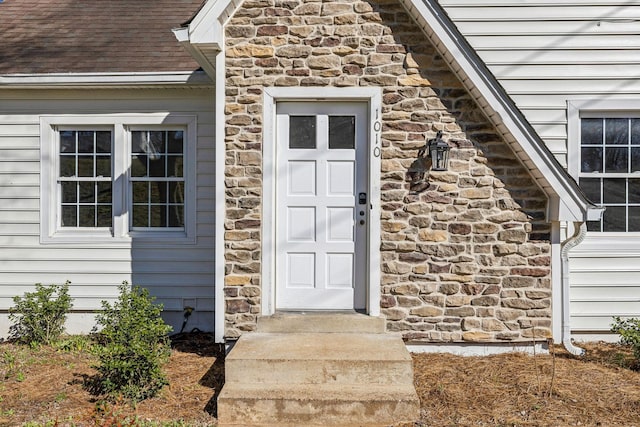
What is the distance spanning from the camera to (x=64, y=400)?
4.57 m

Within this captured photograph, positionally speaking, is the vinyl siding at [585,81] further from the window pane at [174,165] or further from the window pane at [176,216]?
the window pane at [176,216]

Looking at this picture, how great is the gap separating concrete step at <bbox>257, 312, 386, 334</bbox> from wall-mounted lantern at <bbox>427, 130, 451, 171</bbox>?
69.0 inches

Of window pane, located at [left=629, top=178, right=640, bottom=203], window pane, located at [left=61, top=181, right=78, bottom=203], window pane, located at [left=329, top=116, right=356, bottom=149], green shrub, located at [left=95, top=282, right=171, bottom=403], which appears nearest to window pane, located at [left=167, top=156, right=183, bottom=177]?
window pane, located at [left=61, top=181, right=78, bottom=203]

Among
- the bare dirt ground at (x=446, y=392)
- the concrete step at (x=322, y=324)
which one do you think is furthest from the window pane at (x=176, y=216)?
the concrete step at (x=322, y=324)

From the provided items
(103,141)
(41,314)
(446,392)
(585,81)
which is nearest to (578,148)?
(585,81)

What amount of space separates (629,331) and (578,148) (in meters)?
2.30

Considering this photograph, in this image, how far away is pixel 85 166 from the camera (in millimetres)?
7035

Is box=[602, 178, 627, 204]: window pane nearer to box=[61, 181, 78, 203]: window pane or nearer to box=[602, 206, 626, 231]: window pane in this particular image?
box=[602, 206, 626, 231]: window pane

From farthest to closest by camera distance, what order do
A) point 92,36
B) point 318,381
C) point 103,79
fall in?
point 92,36, point 103,79, point 318,381

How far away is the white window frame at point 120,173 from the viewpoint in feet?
22.5

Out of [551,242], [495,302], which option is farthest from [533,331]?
[551,242]

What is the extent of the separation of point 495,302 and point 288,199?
2533 mm

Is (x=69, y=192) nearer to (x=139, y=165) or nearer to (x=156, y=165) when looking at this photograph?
(x=139, y=165)

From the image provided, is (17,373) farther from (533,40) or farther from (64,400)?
(533,40)
